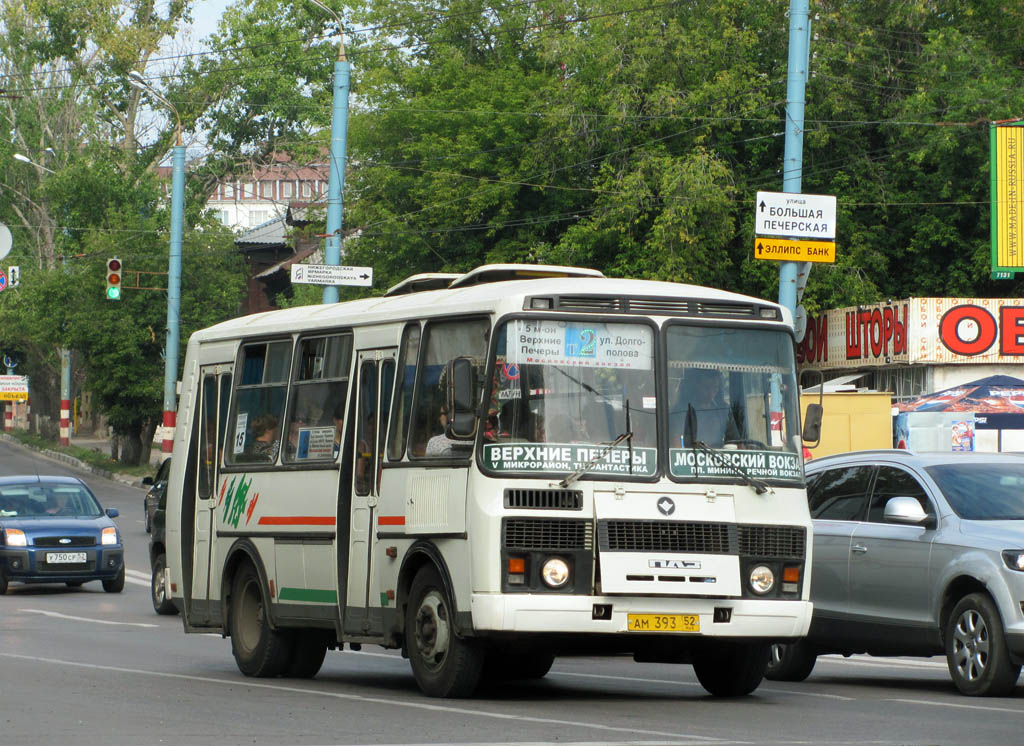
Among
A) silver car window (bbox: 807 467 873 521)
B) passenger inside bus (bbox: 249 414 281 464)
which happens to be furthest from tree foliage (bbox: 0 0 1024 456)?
passenger inside bus (bbox: 249 414 281 464)

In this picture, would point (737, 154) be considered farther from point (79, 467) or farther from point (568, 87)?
point (79, 467)

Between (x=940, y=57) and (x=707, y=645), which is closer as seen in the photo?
(x=707, y=645)

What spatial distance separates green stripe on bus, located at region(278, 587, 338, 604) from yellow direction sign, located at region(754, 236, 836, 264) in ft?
27.4

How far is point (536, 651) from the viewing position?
11367mm

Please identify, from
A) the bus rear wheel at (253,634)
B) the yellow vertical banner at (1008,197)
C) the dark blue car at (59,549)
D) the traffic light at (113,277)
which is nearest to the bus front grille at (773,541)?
the bus rear wheel at (253,634)

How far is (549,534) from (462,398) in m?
0.97

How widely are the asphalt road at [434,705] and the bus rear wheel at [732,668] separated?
12 centimetres

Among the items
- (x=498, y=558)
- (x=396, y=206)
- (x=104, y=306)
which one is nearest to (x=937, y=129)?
(x=396, y=206)

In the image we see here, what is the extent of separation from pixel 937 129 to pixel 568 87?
32.1 ft

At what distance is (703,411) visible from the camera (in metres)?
11.5

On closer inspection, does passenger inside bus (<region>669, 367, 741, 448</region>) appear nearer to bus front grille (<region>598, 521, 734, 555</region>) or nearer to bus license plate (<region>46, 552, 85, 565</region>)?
bus front grille (<region>598, 521, 734, 555</region>)

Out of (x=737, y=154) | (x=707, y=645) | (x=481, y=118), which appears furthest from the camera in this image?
(x=481, y=118)

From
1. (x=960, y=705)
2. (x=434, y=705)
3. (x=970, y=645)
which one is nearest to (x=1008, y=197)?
(x=970, y=645)

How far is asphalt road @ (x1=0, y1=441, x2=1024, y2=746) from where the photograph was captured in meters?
9.53
